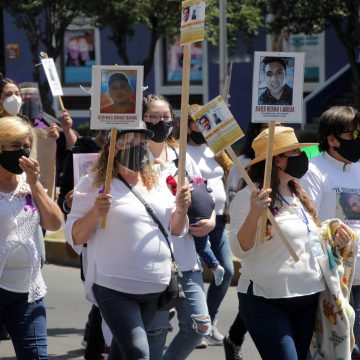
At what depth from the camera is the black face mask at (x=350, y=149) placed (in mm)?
5508

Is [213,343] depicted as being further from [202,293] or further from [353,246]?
[353,246]

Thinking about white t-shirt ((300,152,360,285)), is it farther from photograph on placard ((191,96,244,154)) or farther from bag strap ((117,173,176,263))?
bag strap ((117,173,176,263))

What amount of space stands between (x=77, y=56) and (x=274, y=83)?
2249 cm

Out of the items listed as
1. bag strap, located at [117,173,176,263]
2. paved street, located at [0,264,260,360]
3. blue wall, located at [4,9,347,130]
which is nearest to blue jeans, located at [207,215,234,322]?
paved street, located at [0,264,260,360]

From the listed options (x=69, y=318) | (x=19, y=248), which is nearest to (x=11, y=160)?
(x=19, y=248)

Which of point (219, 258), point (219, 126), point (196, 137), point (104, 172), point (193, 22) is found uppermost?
point (193, 22)

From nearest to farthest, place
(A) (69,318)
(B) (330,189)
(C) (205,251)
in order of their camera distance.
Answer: (B) (330,189), (C) (205,251), (A) (69,318)

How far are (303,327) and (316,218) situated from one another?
22.1 inches

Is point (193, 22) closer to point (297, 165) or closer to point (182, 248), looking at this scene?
point (297, 165)

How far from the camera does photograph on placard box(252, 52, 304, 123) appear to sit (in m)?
4.99

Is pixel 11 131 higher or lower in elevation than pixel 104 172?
higher

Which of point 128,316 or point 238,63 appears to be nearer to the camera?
point 128,316

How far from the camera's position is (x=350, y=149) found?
5.52 m

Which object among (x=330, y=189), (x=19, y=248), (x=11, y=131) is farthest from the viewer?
(x=330, y=189)
